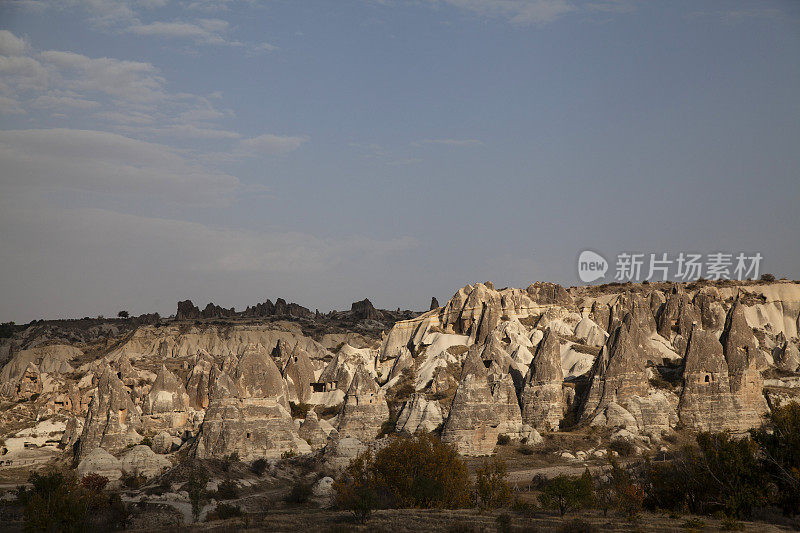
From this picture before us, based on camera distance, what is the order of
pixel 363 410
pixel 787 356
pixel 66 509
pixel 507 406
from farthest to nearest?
pixel 787 356
pixel 363 410
pixel 507 406
pixel 66 509

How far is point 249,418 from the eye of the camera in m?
58.1

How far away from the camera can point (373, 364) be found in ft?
324

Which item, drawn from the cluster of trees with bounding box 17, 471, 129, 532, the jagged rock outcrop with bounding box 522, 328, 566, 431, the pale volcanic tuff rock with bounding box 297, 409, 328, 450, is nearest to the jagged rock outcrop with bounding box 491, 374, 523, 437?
the jagged rock outcrop with bounding box 522, 328, 566, 431

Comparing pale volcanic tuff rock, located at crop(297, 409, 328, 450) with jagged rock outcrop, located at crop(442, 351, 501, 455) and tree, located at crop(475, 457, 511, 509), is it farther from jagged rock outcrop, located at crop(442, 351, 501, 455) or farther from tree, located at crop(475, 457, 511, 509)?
tree, located at crop(475, 457, 511, 509)

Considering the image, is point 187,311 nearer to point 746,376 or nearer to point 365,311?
point 365,311

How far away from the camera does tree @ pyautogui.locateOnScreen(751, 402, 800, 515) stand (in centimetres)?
3353

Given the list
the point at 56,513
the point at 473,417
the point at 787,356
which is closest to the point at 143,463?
the point at 473,417

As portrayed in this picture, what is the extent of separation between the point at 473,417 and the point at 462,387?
2.42 m

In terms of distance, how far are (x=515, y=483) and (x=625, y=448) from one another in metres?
11.3

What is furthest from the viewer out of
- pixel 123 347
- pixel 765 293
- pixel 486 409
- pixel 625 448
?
pixel 123 347

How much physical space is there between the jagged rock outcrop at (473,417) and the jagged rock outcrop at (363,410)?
20.7 feet

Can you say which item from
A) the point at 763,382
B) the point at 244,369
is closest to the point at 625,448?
the point at 763,382

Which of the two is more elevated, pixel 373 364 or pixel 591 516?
pixel 373 364

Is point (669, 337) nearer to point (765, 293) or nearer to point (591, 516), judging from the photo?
point (765, 293)
